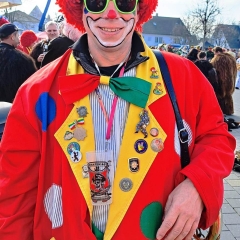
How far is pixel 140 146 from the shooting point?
53.6 inches

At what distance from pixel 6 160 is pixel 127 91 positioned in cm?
62

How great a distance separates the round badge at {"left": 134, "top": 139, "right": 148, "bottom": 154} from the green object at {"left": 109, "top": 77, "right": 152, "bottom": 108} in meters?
0.16

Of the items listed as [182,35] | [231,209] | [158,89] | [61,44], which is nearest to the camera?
[158,89]

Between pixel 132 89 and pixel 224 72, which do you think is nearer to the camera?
pixel 132 89

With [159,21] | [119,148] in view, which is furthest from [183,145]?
[159,21]

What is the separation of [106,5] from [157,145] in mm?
699

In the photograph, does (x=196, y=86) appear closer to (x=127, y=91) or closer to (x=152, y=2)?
(x=127, y=91)

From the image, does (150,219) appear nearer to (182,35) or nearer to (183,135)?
(183,135)

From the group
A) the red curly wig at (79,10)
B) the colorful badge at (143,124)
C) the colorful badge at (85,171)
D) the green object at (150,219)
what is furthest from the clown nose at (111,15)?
the green object at (150,219)

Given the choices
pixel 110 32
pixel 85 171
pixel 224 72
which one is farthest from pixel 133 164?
pixel 224 72

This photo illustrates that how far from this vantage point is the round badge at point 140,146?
1.35 m

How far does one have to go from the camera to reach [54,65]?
1.53m

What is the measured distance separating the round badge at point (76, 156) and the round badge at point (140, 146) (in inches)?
9.7

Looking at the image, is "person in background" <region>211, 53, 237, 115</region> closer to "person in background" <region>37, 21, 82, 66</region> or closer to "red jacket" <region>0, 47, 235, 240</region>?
"person in background" <region>37, 21, 82, 66</region>
